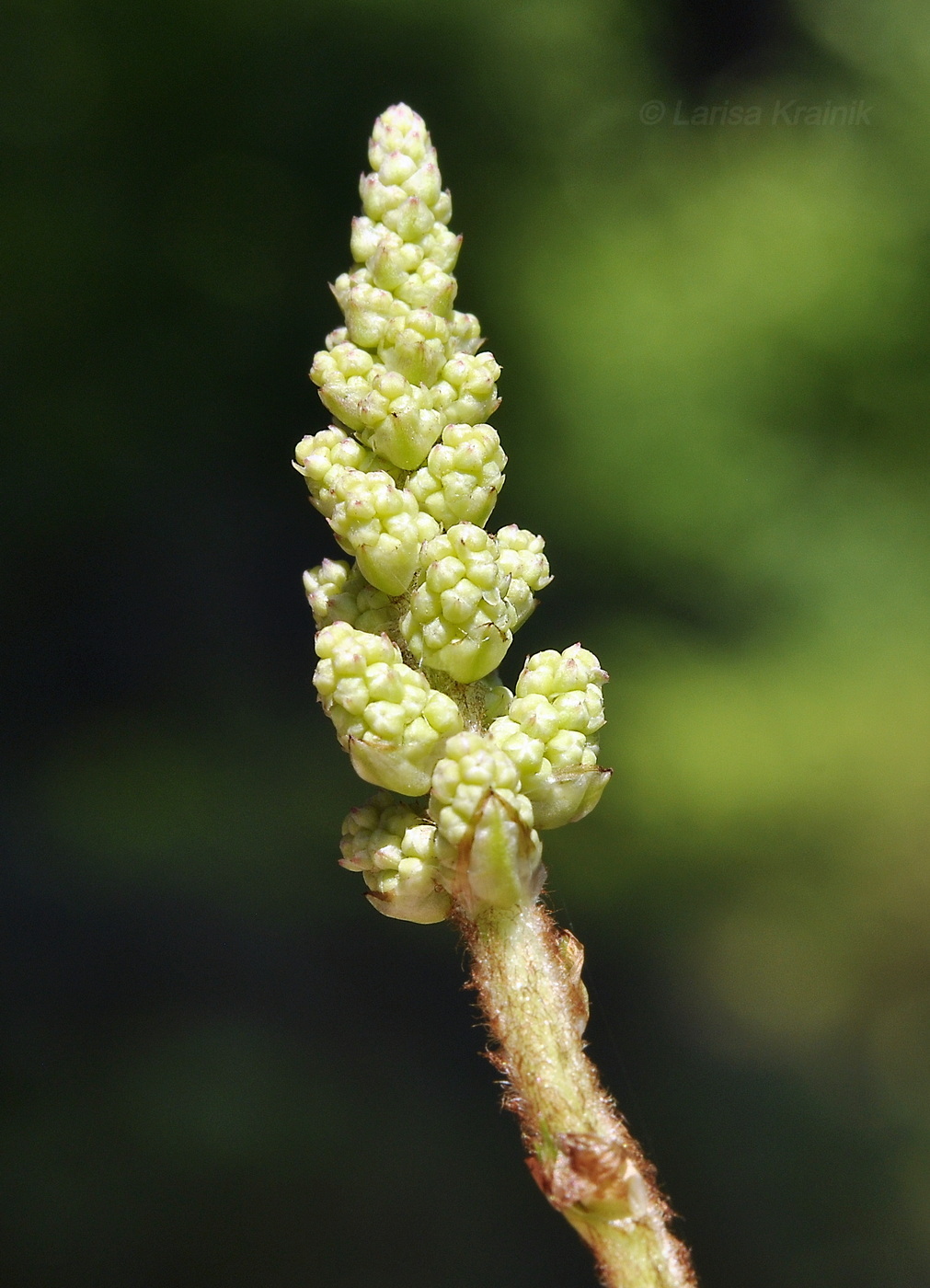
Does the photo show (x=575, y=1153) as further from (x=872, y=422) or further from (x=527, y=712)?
(x=872, y=422)

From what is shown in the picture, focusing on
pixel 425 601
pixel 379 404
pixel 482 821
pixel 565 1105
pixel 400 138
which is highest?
pixel 400 138

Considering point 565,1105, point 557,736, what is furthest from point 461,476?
point 565,1105

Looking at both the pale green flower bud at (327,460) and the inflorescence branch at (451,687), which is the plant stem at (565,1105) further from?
the pale green flower bud at (327,460)

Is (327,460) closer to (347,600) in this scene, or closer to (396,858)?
(347,600)

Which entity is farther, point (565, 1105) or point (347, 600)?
point (347, 600)

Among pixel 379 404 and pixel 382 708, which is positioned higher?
pixel 379 404

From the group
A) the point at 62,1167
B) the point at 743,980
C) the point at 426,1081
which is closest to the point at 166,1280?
the point at 62,1167
